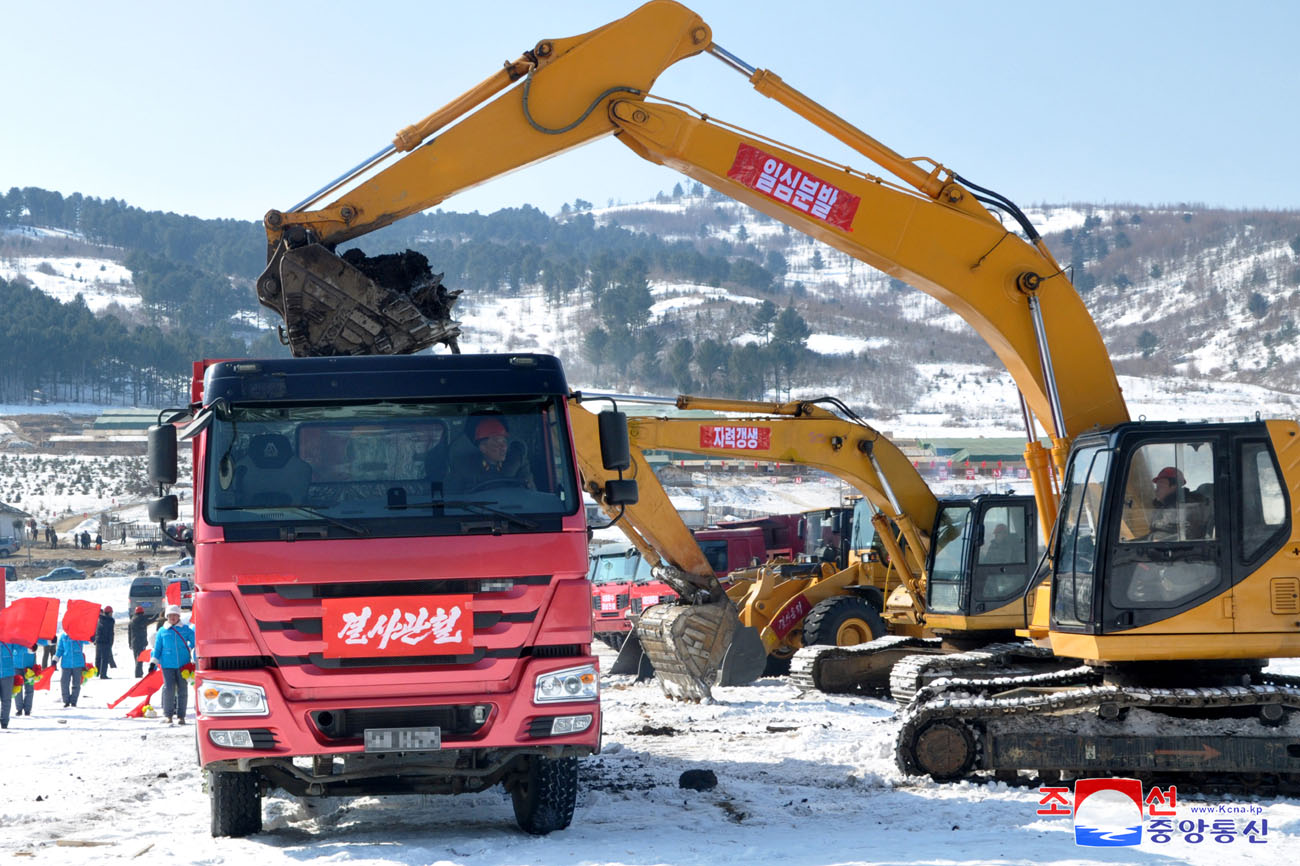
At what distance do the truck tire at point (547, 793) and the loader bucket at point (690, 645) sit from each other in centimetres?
928

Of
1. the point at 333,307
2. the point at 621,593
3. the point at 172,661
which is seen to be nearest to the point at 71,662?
the point at 172,661

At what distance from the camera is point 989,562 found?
17.5 metres

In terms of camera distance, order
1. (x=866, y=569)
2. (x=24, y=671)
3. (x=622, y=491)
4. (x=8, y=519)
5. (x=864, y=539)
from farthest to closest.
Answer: (x=8, y=519) < (x=864, y=539) < (x=866, y=569) < (x=24, y=671) < (x=622, y=491)

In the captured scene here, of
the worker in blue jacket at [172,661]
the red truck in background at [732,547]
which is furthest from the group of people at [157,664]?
the red truck in background at [732,547]

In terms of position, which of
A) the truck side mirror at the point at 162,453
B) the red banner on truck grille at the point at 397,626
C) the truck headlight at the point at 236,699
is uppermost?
the truck side mirror at the point at 162,453

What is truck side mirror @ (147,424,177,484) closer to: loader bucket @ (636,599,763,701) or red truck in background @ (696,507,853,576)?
loader bucket @ (636,599,763,701)

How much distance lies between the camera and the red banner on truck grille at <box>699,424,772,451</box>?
64.5 feet

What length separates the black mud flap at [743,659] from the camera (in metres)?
19.2

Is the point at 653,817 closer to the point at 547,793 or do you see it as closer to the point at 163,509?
the point at 547,793

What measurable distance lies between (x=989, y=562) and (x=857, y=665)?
88.1 inches

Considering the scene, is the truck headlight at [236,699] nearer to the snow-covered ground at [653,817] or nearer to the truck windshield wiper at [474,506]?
the snow-covered ground at [653,817]

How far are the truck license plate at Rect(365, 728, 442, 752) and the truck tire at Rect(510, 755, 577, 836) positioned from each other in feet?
2.85

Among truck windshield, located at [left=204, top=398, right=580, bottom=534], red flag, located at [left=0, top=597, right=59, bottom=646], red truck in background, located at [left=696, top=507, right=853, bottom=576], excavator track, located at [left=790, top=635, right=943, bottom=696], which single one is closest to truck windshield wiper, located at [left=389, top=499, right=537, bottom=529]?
truck windshield, located at [left=204, top=398, right=580, bottom=534]

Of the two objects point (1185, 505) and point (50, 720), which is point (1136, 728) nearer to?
point (1185, 505)
